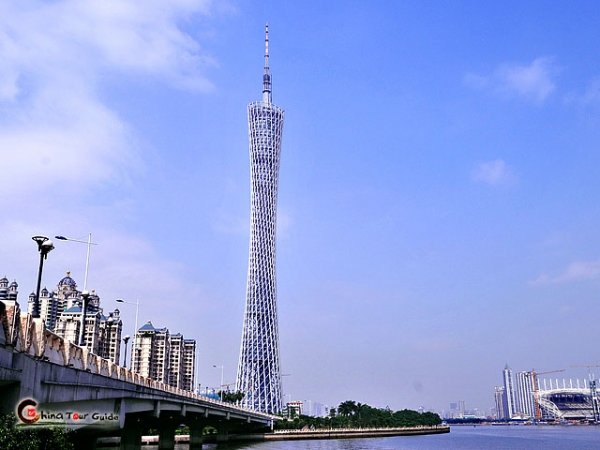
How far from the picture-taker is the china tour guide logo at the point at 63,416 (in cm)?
1748

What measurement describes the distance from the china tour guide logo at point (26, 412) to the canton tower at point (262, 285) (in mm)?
114440

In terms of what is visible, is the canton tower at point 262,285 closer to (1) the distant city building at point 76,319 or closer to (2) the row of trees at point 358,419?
(2) the row of trees at point 358,419

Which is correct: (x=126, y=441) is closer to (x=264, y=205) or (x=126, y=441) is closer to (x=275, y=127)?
(x=264, y=205)

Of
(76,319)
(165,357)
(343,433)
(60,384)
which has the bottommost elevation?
(343,433)

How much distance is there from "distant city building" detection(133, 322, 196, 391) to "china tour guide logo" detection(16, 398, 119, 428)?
304ft

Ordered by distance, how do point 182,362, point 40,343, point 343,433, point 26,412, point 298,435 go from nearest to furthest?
1. point 26,412
2. point 40,343
3. point 298,435
4. point 343,433
5. point 182,362

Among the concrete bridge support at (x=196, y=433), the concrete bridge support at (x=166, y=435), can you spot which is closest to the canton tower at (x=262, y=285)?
the concrete bridge support at (x=196, y=433)

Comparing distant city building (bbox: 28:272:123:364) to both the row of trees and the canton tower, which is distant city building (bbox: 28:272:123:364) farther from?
the row of trees

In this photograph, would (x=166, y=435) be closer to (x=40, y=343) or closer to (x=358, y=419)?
(x=40, y=343)

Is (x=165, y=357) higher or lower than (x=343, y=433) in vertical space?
higher

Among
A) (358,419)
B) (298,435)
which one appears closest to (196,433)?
(298,435)

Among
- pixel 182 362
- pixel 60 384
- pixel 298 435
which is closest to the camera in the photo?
pixel 60 384

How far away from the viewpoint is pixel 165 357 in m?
139

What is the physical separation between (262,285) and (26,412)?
11511cm
